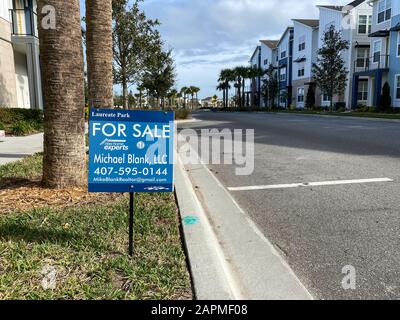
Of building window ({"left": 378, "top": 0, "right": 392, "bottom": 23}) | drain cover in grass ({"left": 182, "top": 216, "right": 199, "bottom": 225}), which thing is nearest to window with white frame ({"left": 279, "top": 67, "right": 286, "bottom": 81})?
building window ({"left": 378, "top": 0, "right": 392, "bottom": 23})

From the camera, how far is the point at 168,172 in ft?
11.6

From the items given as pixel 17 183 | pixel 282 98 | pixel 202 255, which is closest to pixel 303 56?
pixel 282 98

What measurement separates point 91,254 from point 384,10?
41.3 meters

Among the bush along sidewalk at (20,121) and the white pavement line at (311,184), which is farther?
the bush along sidewalk at (20,121)

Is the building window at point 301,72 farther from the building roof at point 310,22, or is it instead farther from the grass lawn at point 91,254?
the grass lawn at point 91,254

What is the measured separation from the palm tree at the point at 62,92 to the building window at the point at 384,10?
1508 inches

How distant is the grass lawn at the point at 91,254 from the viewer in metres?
3.02

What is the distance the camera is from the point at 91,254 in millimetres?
3611

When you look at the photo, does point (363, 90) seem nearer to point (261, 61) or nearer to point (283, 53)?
point (283, 53)

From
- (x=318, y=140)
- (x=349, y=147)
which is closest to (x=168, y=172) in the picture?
(x=349, y=147)

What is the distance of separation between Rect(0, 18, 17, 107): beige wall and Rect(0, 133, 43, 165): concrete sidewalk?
6.63 meters

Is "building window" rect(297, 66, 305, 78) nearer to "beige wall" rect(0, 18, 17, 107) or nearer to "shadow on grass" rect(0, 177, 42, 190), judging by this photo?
"beige wall" rect(0, 18, 17, 107)

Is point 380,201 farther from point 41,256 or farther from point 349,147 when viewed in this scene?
point 349,147

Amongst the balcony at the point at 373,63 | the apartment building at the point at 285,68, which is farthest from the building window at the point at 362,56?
the apartment building at the point at 285,68
